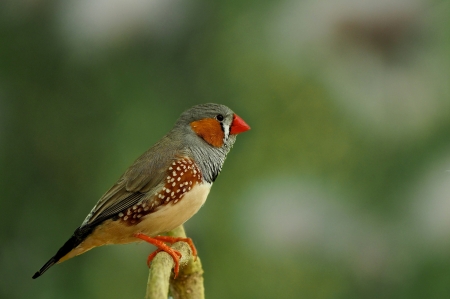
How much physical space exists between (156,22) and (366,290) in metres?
1.18

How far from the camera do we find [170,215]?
1.15 meters

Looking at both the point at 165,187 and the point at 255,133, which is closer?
the point at 165,187

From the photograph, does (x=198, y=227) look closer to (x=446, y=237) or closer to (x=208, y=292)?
(x=208, y=292)

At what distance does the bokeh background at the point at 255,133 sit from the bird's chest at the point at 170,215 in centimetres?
73

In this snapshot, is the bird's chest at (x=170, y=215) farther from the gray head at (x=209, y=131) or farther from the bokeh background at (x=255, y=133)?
the bokeh background at (x=255, y=133)

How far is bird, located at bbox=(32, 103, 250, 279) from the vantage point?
115 cm

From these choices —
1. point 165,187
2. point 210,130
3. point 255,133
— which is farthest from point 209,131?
point 255,133

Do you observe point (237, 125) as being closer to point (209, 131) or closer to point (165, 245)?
point (209, 131)

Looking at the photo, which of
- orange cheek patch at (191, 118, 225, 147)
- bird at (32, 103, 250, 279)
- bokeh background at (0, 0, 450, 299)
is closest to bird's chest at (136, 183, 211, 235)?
bird at (32, 103, 250, 279)

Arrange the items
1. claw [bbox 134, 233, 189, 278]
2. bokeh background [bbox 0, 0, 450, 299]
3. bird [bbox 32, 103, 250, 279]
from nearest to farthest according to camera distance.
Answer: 1. claw [bbox 134, 233, 189, 278]
2. bird [bbox 32, 103, 250, 279]
3. bokeh background [bbox 0, 0, 450, 299]

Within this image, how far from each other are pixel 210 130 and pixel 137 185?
196mm

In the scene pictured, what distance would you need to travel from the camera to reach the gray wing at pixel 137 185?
1146mm

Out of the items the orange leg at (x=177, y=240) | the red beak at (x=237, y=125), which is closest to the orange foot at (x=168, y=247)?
the orange leg at (x=177, y=240)

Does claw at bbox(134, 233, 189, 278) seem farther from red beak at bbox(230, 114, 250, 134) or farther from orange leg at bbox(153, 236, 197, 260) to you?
red beak at bbox(230, 114, 250, 134)
